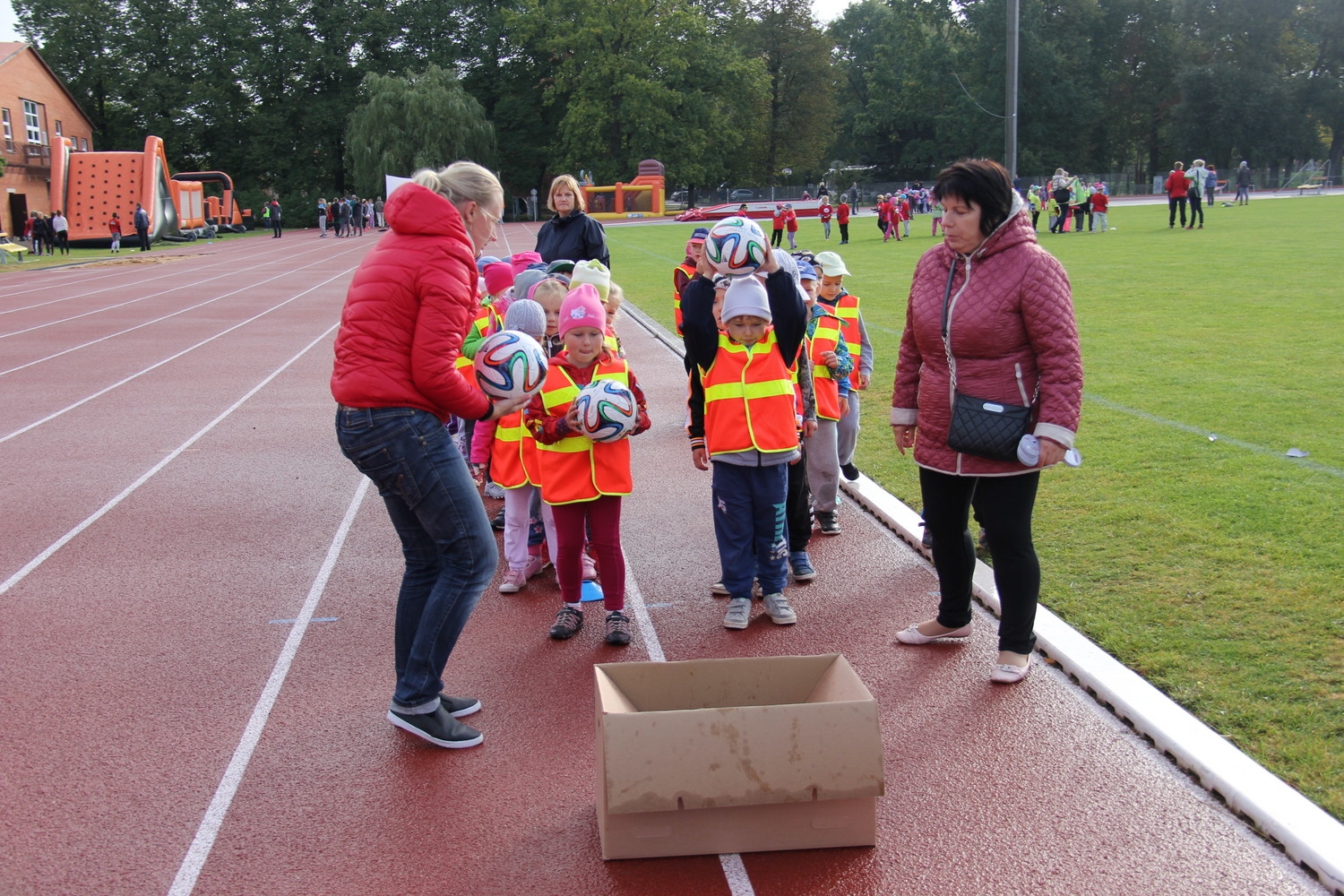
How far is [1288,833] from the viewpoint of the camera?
338 cm

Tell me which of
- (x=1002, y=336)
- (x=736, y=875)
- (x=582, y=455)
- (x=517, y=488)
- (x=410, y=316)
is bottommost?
(x=736, y=875)

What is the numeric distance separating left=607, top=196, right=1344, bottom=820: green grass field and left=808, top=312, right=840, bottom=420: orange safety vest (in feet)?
4.10

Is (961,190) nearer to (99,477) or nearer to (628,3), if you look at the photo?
(99,477)

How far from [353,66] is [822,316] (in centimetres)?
7392

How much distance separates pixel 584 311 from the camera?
5.00 m

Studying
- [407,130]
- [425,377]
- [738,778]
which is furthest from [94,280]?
[407,130]

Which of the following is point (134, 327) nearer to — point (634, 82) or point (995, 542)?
point (995, 542)

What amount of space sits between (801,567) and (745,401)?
4.45 feet

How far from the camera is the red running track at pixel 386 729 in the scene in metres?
3.42

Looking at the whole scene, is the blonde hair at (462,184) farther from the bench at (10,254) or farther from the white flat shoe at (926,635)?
the bench at (10,254)

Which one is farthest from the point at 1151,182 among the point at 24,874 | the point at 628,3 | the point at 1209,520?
the point at 24,874

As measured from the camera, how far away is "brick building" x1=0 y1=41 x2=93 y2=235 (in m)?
50.6

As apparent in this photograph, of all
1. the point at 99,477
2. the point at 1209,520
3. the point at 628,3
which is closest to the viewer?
the point at 1209,520

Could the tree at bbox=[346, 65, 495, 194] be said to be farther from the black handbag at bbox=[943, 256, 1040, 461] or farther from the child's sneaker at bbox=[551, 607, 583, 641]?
the black handbag at bbox=[943, 256, 1040, 461]
